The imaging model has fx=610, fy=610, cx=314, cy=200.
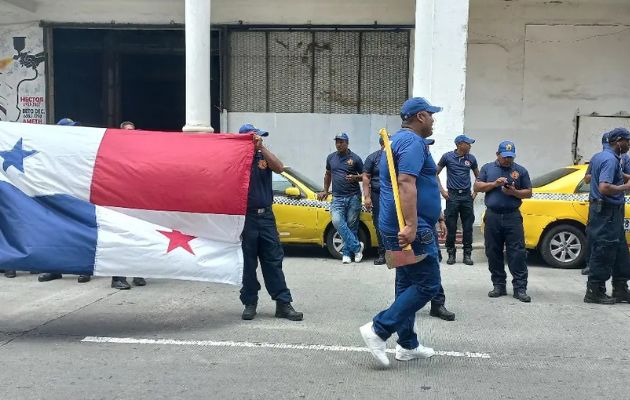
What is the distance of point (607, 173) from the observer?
628 centimetres

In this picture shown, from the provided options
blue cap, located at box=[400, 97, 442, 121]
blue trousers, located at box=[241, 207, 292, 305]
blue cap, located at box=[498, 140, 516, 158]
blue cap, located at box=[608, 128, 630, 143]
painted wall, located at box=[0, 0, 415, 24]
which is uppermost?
painted wall, located at box=[0, 0, 415, 24]

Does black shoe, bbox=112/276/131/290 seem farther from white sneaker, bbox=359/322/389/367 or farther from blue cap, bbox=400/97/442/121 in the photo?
blue cap, bbox=400/97/442/121

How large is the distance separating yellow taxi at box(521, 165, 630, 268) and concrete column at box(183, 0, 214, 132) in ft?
21.3

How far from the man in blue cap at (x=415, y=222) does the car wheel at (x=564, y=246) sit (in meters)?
4.86

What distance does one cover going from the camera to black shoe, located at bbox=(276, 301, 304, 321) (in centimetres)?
584

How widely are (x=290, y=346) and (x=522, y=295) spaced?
2.97 m

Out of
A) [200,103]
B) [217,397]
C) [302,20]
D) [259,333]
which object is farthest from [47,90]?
[217,397]

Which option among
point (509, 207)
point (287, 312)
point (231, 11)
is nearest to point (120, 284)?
point (287, 312)

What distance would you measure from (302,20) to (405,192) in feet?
34.4

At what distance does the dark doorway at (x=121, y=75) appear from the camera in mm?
14641

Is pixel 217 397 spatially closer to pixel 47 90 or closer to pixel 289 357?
pixel 289 357

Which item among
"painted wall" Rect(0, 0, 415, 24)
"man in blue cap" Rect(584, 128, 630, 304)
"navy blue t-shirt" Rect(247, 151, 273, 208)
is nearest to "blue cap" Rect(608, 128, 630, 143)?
"man in blue cap" Rect(584, 128, 630, 304)

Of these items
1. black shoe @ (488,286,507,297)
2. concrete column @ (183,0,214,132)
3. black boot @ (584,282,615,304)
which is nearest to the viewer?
black boot @ (584,282,615,304)

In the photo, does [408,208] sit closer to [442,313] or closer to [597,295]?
[442,313]
